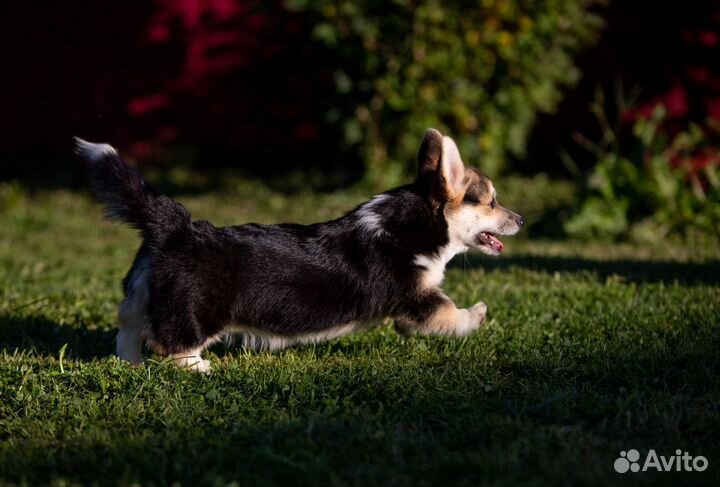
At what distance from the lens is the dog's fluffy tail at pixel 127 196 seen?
12.9 ft

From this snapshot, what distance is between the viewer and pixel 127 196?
155 inches

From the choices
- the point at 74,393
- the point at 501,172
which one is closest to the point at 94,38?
the point at 501,172

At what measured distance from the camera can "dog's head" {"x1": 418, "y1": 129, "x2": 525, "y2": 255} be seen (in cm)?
443

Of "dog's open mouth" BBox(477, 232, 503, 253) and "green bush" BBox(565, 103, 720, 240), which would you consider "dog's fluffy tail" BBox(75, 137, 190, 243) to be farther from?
"green bush" BBox(565, 103, 720, 240)

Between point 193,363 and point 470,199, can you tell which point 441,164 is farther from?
point 193,363

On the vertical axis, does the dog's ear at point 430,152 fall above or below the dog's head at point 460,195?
above

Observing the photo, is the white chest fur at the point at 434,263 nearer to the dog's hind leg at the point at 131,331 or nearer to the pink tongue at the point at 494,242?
the pink tongue at the point at 494,242

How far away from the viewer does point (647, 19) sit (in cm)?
1078

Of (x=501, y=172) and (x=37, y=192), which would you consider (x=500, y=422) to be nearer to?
(x=501, y=172)

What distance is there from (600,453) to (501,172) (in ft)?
26.6

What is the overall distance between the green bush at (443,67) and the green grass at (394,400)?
430 centimetres

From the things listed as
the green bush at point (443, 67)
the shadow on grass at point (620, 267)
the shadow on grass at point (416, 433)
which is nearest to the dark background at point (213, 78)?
the green bush at point (443, 67)

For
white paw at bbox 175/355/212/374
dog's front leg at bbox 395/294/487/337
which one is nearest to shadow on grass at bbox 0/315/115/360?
white paw at bbox 175/355/212/374

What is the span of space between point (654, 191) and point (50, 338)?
5.65m
